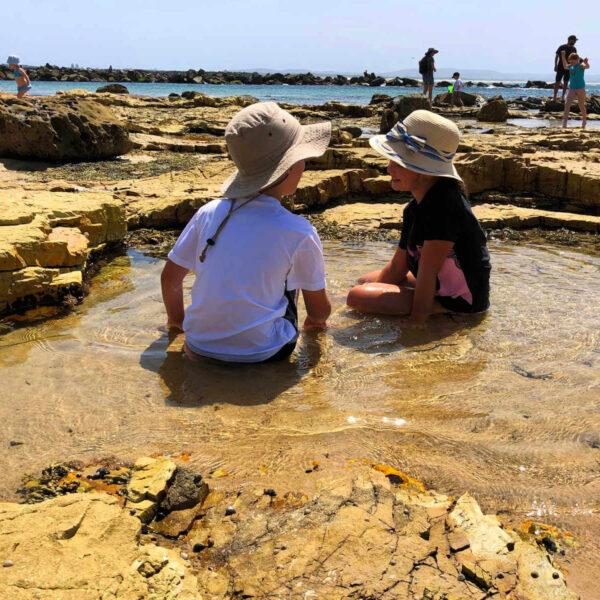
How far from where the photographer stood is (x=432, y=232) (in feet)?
10.5

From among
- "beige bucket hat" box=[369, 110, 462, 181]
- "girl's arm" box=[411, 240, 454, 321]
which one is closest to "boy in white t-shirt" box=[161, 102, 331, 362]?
"beige bucket hat" box=[369, 110, 462, 181]

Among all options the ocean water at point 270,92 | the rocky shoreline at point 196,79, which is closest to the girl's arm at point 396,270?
the ocean water at point 270,92

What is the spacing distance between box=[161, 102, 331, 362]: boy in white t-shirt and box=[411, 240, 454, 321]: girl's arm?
2.60 ft

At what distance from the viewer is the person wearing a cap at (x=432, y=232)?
10.5 feet

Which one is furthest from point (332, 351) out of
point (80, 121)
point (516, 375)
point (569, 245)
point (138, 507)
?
point (80, 121)

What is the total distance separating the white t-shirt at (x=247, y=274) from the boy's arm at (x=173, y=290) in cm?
13

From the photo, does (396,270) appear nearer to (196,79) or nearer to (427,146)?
(427,146)

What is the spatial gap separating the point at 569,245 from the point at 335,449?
3.83 metres

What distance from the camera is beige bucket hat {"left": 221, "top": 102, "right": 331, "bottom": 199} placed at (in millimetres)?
2484

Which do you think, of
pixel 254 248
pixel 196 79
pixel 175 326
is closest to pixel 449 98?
pixel 175 326

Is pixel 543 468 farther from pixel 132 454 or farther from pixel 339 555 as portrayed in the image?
pixel 132 454

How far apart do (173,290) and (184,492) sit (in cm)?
135

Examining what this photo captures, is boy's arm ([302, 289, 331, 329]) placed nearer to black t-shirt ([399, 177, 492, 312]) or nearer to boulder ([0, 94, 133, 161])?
black t-shirt ([399, 177, 492, 312])

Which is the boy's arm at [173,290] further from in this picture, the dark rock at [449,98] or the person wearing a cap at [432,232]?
the dark rock at [449,98]
